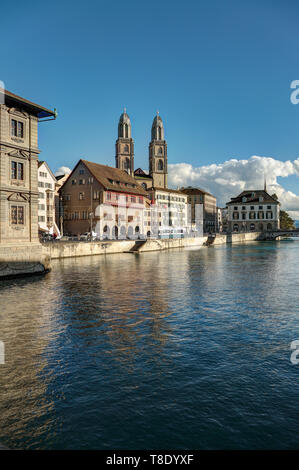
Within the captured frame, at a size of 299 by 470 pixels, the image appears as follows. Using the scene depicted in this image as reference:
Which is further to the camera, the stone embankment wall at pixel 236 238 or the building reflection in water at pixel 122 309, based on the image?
the stone embankment wall at pixel 236 238

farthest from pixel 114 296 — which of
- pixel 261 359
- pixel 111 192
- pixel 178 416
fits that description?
pixel 111 192

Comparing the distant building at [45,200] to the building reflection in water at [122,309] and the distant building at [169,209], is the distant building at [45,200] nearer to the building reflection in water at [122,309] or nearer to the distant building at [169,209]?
the distant building at [169,209]

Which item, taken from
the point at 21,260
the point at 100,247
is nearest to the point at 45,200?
the point at 100,247

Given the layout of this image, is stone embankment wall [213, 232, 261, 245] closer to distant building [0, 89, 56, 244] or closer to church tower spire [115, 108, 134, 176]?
church tower spire [115, 108, 134, 176]

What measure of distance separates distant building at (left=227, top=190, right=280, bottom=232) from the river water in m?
124

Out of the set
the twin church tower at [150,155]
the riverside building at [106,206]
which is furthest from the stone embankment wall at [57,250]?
the twin church tower at [150,155]

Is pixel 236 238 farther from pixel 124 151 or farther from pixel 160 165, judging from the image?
pixel 124 151

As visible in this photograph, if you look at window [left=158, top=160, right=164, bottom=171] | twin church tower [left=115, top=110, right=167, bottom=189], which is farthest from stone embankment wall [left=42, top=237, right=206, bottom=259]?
window [left=158, top=160, right=164, bottom=171]

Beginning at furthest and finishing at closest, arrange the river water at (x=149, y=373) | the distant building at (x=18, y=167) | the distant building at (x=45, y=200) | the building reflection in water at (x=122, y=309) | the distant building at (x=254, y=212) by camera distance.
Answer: the distant building at (x=254, y=212)
the distant building at (x=45, y=200)
the distant building at (x=18, y=167)
the building reflection in water at (x=122, y=309)
the river water at (x=149, y=373)

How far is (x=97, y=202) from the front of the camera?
79625mm

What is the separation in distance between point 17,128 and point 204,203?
138 meters

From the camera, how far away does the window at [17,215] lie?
35.2 meters

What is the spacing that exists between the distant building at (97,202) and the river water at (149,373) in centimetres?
5460

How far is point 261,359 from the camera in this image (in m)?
13.4
